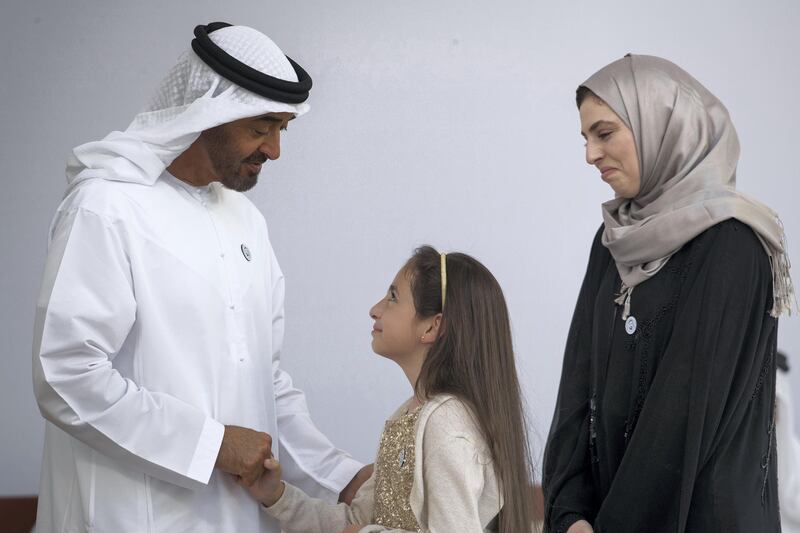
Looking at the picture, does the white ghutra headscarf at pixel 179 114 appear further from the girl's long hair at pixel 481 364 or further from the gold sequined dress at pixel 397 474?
the gold sequined dress at pixel 397 474

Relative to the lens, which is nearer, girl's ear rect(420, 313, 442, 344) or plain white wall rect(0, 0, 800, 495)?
girl's ear rect(420, 313, 442, 344)

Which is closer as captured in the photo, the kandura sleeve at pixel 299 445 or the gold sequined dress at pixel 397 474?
the gold sequined dress at pixel 397 474

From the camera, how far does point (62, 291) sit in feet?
7.70

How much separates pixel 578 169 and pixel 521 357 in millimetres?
966

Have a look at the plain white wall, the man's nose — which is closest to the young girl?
the man's nose

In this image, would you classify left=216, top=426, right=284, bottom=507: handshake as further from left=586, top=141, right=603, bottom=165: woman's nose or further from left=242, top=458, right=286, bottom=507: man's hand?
left=586, top=141, right=603, bottom=165: woman's nose

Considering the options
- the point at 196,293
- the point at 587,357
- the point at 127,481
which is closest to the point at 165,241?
the point at 196,293

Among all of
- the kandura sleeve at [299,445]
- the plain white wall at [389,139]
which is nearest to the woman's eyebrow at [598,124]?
the kandura sleeve at [299,445]

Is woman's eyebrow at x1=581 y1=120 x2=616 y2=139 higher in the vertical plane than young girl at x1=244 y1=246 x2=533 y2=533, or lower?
higher

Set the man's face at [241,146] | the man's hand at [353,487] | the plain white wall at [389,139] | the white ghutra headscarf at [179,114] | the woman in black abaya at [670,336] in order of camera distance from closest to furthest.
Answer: the woman in black abaya at [670,336]
the white ghutra headscarf at [179,114]
the man's face at [241,146]
the man's hand at [353,487]
the plain white wall at [389,139]

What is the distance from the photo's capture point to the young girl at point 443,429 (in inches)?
91.6

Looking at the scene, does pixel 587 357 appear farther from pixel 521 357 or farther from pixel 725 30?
pixel 725 30

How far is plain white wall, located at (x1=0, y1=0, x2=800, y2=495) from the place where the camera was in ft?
15.2

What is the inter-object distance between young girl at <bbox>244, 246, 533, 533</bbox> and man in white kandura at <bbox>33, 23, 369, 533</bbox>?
15 centimetres
